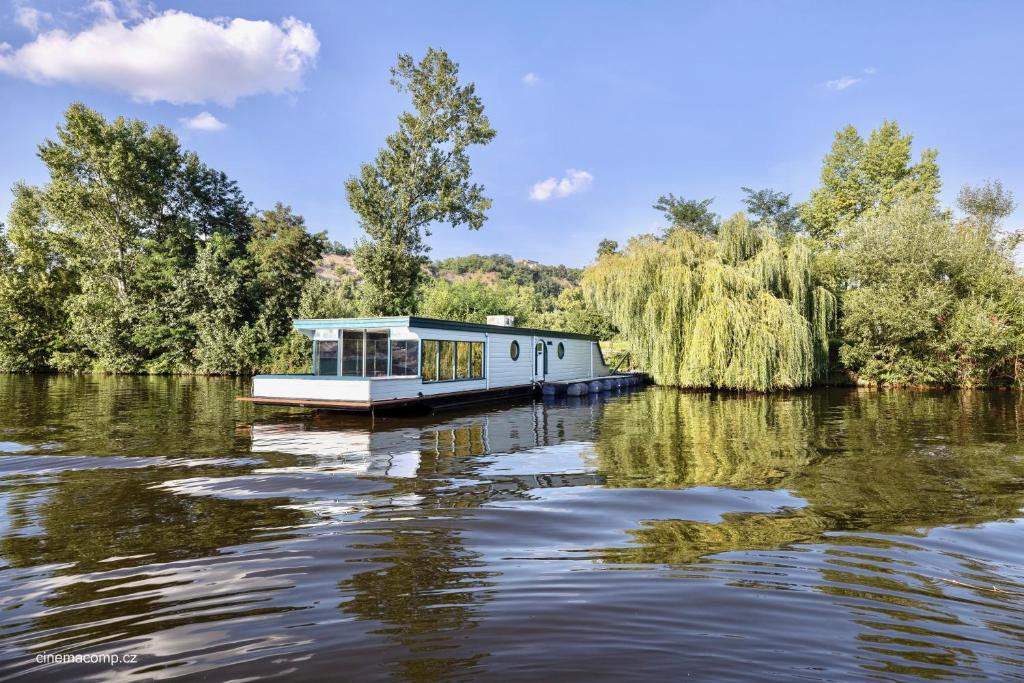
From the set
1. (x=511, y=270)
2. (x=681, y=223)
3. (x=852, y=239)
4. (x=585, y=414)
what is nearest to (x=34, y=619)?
(x=585, y=414)

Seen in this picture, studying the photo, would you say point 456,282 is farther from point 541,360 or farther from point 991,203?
point 991,203

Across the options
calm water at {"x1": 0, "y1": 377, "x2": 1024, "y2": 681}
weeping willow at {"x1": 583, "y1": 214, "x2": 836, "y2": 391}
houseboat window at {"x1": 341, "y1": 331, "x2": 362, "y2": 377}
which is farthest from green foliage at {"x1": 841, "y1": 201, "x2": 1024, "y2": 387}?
houseboat window at {"x1": 341, "y1": 331, "x2": 362, "y2": 377}

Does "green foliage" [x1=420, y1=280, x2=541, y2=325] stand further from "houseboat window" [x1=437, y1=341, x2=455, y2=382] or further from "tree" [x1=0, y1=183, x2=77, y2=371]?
"tree" [x1=0, y1=183, x2=77, y2=371]

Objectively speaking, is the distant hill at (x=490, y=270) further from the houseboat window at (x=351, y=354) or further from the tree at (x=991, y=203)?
the houseboat window at (x=351, y=354)

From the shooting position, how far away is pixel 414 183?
124 feet

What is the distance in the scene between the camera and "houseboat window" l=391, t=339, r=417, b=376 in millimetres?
17703

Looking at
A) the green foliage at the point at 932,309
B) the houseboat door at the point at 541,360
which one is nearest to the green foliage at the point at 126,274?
the houseboat door at the point at 541,360

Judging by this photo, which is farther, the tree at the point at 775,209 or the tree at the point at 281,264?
the tree at the point at 775,209

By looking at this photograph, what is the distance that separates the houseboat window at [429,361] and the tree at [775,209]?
41.1 m

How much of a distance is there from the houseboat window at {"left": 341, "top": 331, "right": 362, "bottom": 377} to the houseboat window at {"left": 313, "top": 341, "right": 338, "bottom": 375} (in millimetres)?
324

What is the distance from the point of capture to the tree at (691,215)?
5181cm

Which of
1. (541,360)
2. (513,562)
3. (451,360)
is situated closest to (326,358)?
(451,360)

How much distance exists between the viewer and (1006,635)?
144 inches

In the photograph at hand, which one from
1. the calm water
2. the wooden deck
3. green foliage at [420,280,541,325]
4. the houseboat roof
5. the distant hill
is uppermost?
the distant hill
